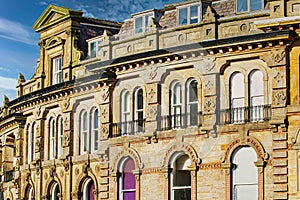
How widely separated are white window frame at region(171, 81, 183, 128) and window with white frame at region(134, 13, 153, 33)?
165 inches

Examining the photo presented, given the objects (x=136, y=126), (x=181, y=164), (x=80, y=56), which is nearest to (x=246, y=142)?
(x=181, y=164)

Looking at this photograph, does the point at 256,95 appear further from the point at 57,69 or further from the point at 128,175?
the point at 57,69

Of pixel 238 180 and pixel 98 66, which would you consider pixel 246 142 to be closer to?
pixel 238 180

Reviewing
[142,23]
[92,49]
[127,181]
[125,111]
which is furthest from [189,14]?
[127,181]

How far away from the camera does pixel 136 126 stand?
1650 inches

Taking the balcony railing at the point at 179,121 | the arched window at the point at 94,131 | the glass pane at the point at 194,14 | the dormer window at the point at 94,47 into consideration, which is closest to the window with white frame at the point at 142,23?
the dormer window at the point at 94,47

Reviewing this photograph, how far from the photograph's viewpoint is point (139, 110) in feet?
138

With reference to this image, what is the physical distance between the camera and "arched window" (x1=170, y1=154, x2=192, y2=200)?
3947cm

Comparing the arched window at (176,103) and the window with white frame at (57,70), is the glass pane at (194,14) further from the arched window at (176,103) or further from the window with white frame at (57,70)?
the window with white frame at (57,70)

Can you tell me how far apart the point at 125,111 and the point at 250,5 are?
879 centimetres

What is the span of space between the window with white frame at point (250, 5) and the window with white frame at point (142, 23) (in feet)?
18.8

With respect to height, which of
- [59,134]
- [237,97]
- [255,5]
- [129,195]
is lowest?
[129,195]

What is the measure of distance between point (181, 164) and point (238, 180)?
3.57 m

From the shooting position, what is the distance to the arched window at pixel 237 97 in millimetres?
37719
